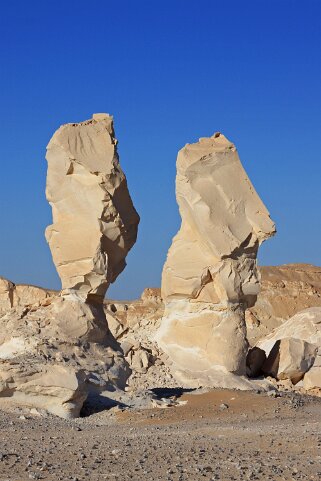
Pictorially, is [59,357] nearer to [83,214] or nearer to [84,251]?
[84,251]

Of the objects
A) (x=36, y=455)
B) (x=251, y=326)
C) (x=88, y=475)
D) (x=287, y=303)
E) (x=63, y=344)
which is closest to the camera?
(x=88, y=475)

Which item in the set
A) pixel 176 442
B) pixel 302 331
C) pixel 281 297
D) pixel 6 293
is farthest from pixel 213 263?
pixel 281 297

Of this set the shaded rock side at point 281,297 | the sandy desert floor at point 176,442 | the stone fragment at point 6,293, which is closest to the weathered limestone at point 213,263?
the sandy desert floor at point 176,442

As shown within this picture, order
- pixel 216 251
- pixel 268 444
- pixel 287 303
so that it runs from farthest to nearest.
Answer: pixel 287 303 → pixel 216 251 → pixel 268 444

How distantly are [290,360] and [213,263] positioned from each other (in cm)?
263

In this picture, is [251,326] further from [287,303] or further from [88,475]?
[88,475]

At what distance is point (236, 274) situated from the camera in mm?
18344

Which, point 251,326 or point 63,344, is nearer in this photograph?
point 63,344

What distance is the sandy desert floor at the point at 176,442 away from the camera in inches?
345

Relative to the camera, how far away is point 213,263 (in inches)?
725

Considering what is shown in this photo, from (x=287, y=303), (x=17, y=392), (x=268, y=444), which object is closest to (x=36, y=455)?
(x=268, y=444)

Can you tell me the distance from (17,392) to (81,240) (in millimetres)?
3322

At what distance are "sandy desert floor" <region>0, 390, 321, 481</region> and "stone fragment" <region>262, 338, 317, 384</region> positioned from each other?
328 centimetres

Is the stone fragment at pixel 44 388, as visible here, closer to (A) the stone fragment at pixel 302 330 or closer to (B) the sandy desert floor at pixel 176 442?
(B) the sandy desert floor at pixel 176 442
